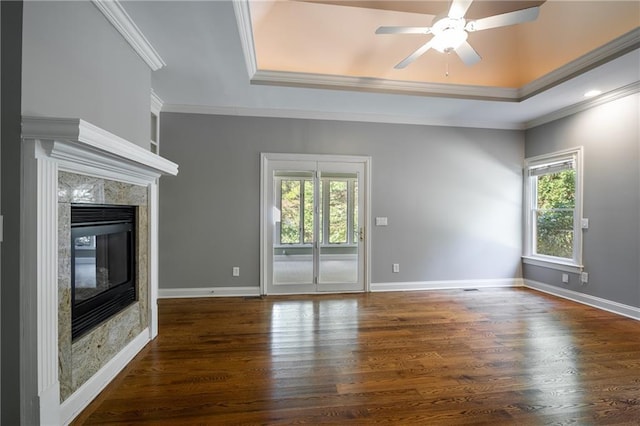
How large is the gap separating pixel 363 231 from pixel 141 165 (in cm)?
303

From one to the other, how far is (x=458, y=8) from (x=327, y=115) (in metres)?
2.31

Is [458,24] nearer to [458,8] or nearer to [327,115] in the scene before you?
[458,8]

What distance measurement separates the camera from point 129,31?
7.38 feet

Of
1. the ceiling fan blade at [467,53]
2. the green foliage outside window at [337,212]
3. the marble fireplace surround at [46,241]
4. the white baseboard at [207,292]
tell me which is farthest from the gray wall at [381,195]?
the marble fireplace surround at [46,241]

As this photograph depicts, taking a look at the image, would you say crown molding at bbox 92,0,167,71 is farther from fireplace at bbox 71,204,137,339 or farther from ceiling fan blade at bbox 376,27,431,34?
ceiling fan blade at bbox 376,27,431,34

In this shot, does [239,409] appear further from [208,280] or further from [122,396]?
[208,280]

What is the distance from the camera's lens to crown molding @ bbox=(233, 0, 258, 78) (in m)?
2.17

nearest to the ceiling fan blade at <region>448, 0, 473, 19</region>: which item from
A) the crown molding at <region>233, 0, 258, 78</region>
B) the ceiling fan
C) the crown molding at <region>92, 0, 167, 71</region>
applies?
the ceiling fan

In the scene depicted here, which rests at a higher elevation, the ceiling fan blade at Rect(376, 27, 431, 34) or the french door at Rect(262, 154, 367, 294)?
the ceiling fan blade at Rect(376, 27, 431, 34)

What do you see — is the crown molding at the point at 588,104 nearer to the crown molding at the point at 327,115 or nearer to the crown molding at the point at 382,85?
the crown molding at the point at 327,115

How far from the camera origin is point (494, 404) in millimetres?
1811

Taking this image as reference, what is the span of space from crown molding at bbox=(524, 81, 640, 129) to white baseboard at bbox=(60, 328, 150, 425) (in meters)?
5.79

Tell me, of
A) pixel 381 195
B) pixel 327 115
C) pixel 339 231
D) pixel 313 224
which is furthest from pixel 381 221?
pixel 327 115

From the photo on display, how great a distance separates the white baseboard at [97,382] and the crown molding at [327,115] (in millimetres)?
2912
